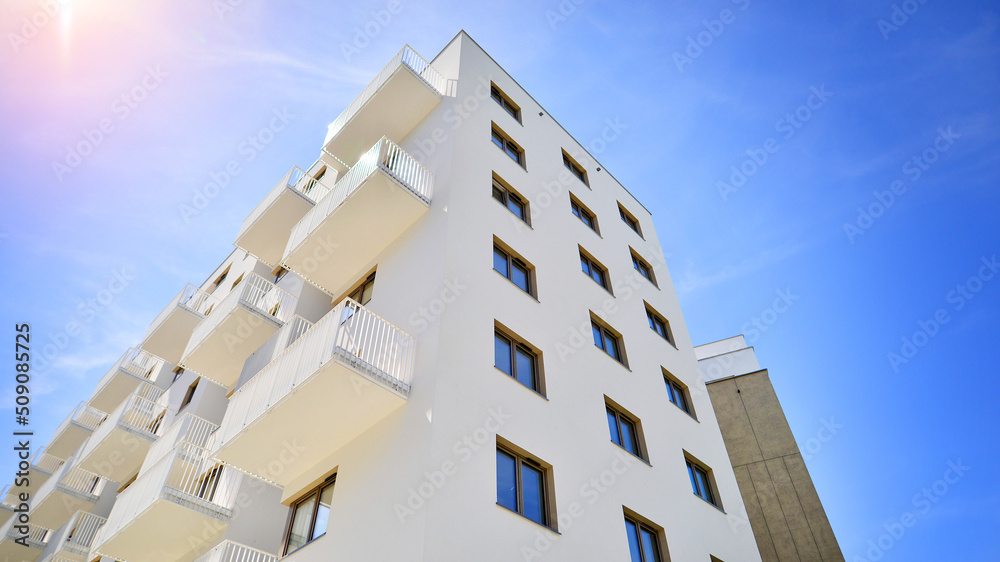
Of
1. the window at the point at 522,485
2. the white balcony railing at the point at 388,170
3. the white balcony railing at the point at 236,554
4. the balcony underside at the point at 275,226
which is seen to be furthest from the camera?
the balcony underside at the point at 275,226

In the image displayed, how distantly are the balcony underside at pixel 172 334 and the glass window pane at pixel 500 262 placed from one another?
46.6ft

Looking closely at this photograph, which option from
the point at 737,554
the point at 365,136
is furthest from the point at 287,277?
the point at 737,554

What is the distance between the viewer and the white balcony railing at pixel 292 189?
18.2m

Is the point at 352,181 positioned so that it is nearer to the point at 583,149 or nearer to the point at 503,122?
the point at 503,122

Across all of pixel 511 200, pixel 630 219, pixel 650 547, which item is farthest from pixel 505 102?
pixel 650 547

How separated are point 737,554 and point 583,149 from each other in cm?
1378

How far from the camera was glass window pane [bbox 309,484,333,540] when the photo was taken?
1041 cm

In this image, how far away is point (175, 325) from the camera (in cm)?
2242

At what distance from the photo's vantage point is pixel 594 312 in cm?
1550

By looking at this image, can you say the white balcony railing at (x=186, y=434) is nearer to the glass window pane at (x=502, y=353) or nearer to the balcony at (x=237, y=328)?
the balcony at (x=237, y=328)

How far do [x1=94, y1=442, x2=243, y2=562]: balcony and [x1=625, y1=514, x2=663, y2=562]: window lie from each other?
345 inches

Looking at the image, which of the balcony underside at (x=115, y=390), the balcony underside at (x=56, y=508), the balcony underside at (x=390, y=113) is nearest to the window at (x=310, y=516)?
the balcony underside at (x=390, y=113)

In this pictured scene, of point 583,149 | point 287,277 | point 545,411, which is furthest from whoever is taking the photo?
point 583,149

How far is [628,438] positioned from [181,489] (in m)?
10.2
